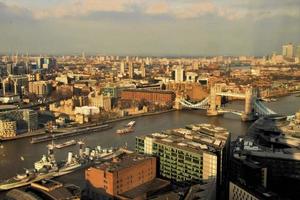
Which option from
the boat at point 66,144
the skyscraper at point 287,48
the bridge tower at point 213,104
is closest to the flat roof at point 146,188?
the boat at point 66,144

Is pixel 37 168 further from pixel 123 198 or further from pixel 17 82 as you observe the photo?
pixel 17 82

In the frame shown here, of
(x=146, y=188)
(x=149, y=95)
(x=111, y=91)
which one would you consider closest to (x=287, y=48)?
(x=146, y=188)

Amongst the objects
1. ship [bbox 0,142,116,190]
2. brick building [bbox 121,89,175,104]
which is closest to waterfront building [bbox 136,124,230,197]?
ship [bbox 0,142,116,190]

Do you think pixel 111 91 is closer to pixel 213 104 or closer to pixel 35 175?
pixel 213 104

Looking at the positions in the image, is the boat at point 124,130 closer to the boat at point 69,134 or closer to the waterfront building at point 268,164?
the boat at point 69,134

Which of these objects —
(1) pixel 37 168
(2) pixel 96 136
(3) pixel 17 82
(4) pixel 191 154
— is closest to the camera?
(4) pixel 191 154

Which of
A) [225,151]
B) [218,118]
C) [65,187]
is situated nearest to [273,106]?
[218,118]
